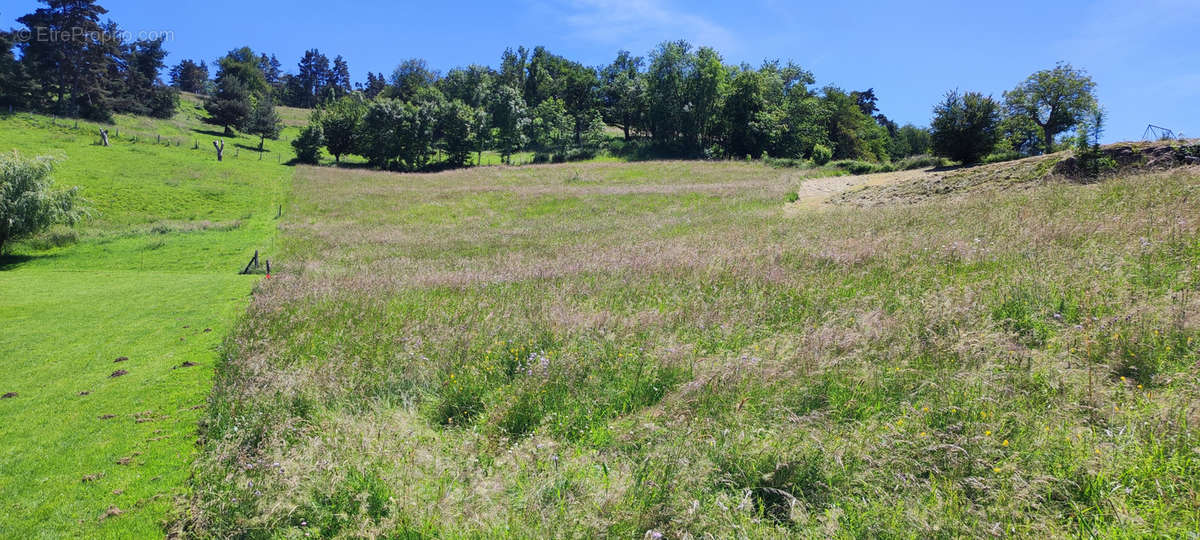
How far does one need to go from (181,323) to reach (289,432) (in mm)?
7820

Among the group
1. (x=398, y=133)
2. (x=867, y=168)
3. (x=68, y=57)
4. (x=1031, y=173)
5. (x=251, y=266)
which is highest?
(x=68, y=57)

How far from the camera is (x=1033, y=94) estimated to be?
53.0 m

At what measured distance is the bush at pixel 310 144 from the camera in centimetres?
6894

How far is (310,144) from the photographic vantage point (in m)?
69.1

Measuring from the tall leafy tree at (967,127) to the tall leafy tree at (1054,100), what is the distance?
92.9ft

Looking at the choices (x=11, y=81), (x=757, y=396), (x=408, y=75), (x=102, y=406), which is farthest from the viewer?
(x=408, y=75)

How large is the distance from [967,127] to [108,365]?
133 feet

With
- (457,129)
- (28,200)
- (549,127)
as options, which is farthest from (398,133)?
(28,200)

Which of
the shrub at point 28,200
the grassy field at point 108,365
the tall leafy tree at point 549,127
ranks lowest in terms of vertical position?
the grassy field at point 108,365

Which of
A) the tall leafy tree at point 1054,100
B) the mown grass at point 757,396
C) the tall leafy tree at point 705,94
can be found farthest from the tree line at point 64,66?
the tall leafy tree at point 1054,100

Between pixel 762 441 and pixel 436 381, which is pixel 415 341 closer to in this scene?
pixel 436 381

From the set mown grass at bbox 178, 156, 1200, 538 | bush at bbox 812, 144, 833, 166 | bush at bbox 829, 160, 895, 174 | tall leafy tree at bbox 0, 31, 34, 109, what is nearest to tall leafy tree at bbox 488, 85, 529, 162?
bush at bbox 812, 144, 833, 166

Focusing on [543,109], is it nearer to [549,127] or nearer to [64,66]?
[549,127]

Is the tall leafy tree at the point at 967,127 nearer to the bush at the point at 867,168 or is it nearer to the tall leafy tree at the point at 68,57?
the bush at the point at 867,168
